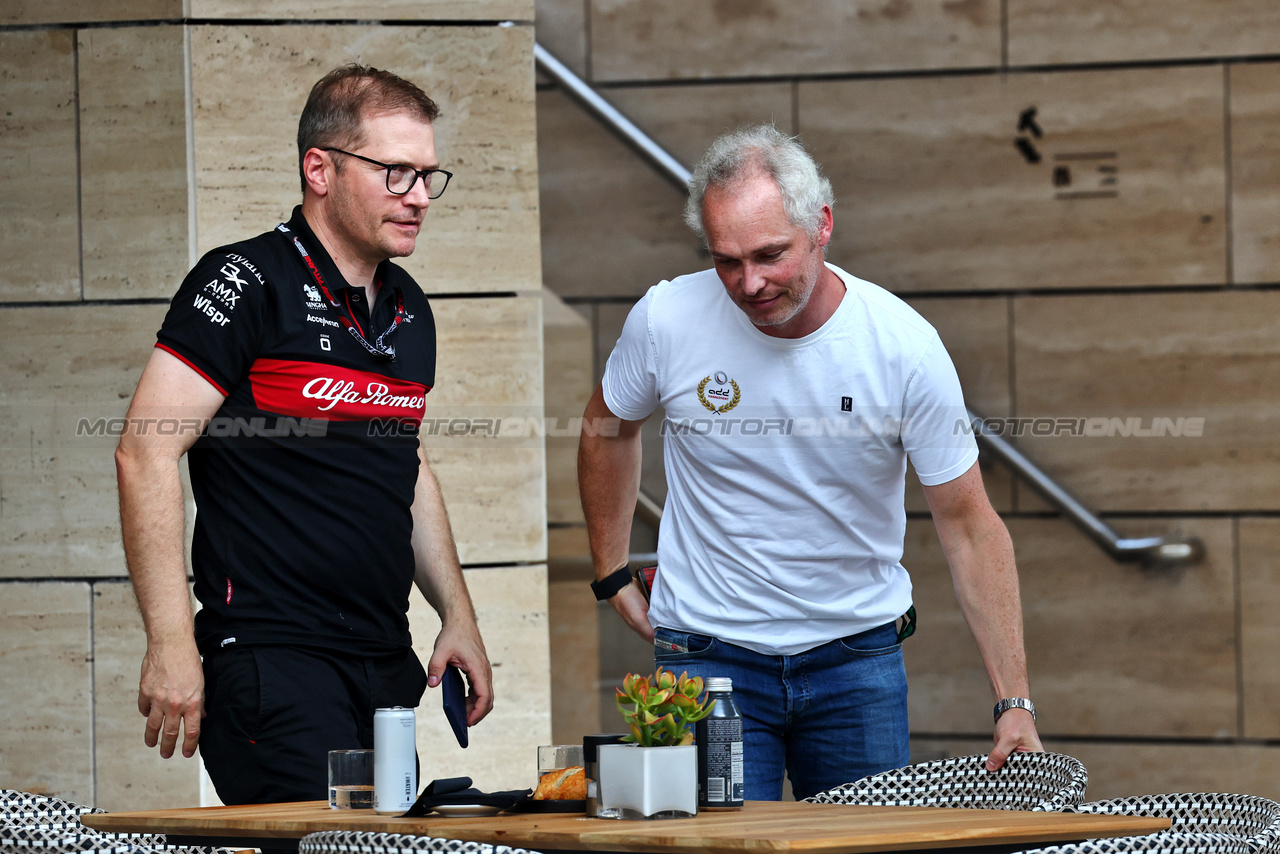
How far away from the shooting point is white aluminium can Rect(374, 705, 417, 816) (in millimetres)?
1880

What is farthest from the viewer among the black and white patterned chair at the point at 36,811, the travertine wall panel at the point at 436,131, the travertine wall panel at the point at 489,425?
→ the travertine wall panel at the point at 489,425

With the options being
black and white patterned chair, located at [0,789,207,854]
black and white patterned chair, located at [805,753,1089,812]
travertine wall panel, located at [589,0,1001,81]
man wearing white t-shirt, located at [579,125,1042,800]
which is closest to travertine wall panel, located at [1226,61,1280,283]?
travertine wall panel, located at [589,0,1001,81]

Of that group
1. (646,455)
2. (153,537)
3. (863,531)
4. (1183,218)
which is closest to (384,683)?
(153,537)

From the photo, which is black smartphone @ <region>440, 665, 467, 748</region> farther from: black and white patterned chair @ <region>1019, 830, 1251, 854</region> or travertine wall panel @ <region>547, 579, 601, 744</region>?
travertine wall panel @ <region>547, 579, 601, 744</region>

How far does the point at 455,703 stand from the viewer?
2.41 m

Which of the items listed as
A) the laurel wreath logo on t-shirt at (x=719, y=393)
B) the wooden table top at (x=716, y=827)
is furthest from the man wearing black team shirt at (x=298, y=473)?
the laurel wreath logo on t-shirt at (x=719, y=393)

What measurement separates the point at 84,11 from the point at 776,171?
7.34 ft

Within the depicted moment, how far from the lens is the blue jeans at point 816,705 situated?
2.53 metres

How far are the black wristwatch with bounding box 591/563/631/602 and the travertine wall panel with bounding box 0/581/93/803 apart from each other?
1.58m

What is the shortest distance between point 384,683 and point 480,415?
145 centimetres

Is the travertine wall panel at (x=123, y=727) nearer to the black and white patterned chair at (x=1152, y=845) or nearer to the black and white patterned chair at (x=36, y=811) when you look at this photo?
the black and white patterned chair at (x=36, y=811)

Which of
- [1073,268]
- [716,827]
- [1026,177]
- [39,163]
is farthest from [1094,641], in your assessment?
[39,163]

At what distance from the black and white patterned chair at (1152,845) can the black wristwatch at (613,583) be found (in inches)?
57.3

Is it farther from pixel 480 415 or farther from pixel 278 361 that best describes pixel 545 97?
pixel 278 361
